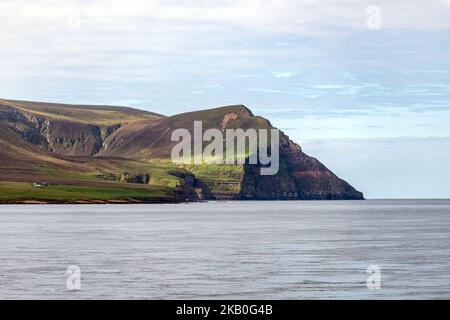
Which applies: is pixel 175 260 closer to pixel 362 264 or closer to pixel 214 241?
pixel 362 264

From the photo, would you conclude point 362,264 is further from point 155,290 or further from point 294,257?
point 155,290

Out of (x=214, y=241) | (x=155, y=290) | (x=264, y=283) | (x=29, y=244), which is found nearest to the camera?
(x=155, y=290)

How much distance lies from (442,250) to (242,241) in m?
→ 28.7

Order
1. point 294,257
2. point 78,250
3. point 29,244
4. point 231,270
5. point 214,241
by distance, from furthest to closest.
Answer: point 214,241
point 29,244
point 78,250
point 294,257
point 231,270

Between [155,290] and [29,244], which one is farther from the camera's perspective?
[29,244]

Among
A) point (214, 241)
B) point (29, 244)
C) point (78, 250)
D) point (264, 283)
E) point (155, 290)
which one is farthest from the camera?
point (214, 241)

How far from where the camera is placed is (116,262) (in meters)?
85.6

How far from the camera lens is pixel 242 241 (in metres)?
121

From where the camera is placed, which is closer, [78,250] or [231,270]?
[231,270]
